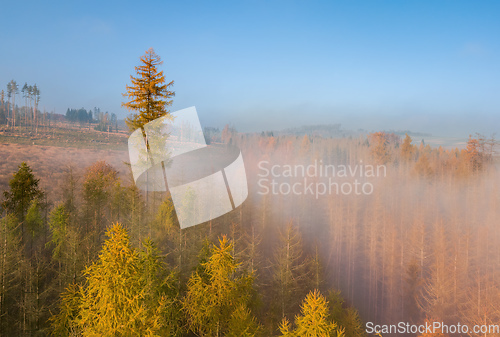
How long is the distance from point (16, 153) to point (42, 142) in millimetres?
15526

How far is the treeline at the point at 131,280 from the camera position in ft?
29.9

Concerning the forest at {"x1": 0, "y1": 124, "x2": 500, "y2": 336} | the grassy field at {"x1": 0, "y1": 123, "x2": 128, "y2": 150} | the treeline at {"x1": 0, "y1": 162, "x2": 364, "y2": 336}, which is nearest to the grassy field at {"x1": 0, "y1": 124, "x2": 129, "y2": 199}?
the grassy field at {"x1": 0, "y1": 123, "x2": 128, "y2": 150}

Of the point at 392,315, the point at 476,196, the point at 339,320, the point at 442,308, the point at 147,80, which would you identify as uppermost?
the point at 147,80

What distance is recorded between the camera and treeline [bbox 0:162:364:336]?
359 inches

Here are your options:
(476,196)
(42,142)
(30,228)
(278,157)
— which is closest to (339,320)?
(30,228)

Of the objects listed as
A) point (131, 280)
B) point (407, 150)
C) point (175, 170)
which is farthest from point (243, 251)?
point (407, 150)

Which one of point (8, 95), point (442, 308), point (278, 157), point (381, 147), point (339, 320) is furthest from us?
point (278, 157)

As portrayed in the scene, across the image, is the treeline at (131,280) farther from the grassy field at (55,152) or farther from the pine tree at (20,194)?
the grassy field at (55,152)

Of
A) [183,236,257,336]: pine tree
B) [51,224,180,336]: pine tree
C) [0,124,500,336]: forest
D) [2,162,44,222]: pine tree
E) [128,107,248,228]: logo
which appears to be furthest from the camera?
[2,162,44,222]: pine tree

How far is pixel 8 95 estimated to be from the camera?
250 ft

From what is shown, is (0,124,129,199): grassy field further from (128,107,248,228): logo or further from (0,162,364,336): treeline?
(0,162,364,336): treeline

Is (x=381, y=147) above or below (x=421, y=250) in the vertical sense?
above

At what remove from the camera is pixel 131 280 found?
9.18 metres

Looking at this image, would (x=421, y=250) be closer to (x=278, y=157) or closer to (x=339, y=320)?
(x=339, y=320)
